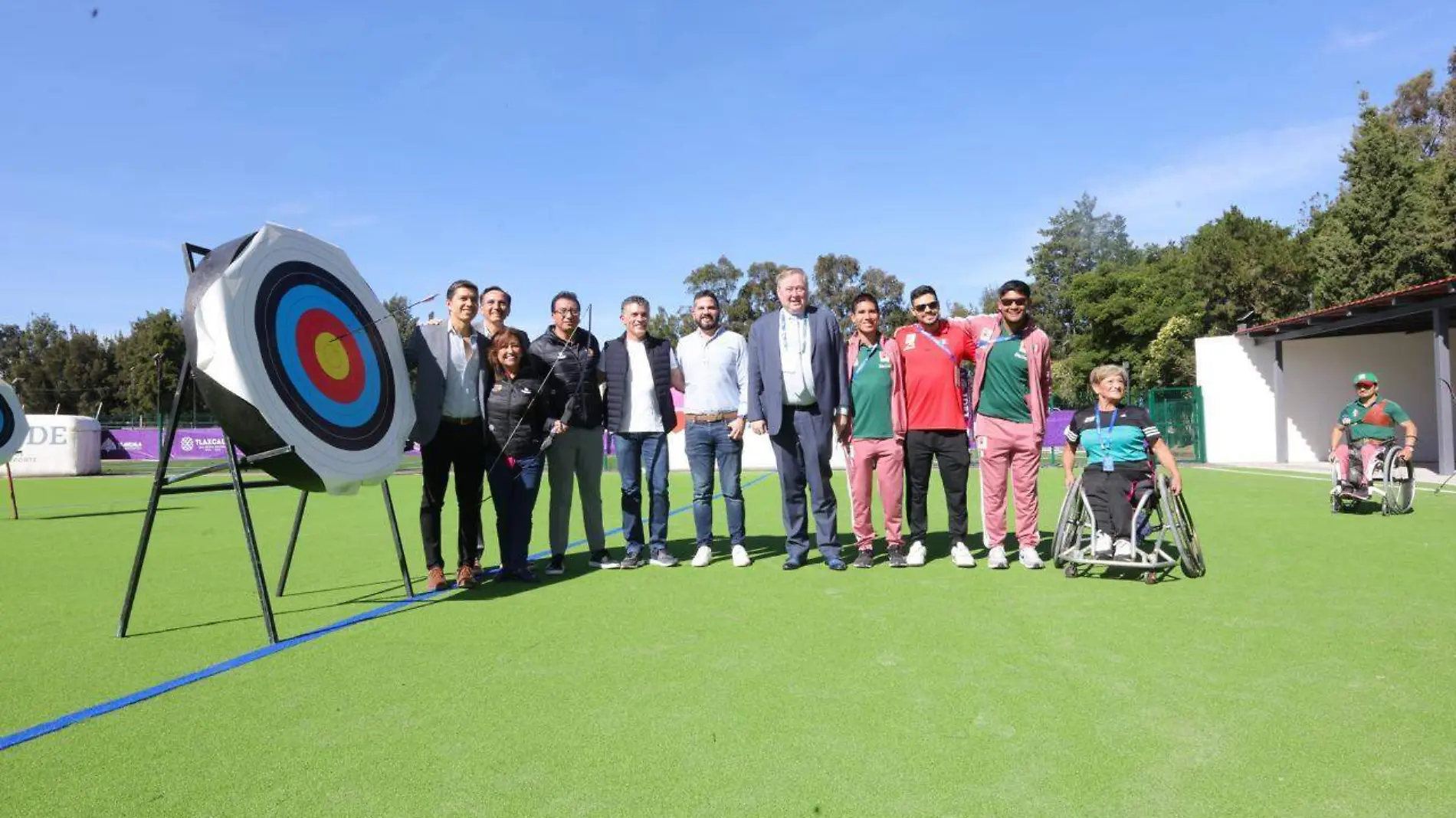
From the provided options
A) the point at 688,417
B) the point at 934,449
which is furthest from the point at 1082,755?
the point at 688,417

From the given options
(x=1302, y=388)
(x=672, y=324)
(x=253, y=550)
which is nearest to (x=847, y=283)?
(x=672, y=324)

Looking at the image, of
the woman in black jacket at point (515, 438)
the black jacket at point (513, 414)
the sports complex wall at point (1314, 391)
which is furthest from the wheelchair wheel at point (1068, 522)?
the sports complex wall at point (1314, 391)

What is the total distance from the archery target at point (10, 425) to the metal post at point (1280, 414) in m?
23.9

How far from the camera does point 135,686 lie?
3.39 metres

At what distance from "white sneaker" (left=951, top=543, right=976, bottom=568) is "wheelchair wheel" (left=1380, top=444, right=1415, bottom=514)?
520 centimetres

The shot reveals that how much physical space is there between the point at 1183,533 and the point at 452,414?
15.4 ft

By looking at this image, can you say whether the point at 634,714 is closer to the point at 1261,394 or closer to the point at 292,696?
the point at 292,696

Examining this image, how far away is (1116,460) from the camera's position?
5.29 meters

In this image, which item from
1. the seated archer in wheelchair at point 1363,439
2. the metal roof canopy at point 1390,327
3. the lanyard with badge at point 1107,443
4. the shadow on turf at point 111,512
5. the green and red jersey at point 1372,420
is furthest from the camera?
the metal roof canopy at point 1390,327

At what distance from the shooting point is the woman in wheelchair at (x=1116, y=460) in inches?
204

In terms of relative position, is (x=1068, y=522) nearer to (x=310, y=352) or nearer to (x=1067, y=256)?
(x=310, y=352)

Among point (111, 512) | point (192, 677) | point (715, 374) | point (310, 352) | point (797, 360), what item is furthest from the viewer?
point (111, 512)

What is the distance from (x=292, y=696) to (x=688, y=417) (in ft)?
11.1

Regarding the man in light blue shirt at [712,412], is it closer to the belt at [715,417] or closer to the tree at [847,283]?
the belt at [715,417]
